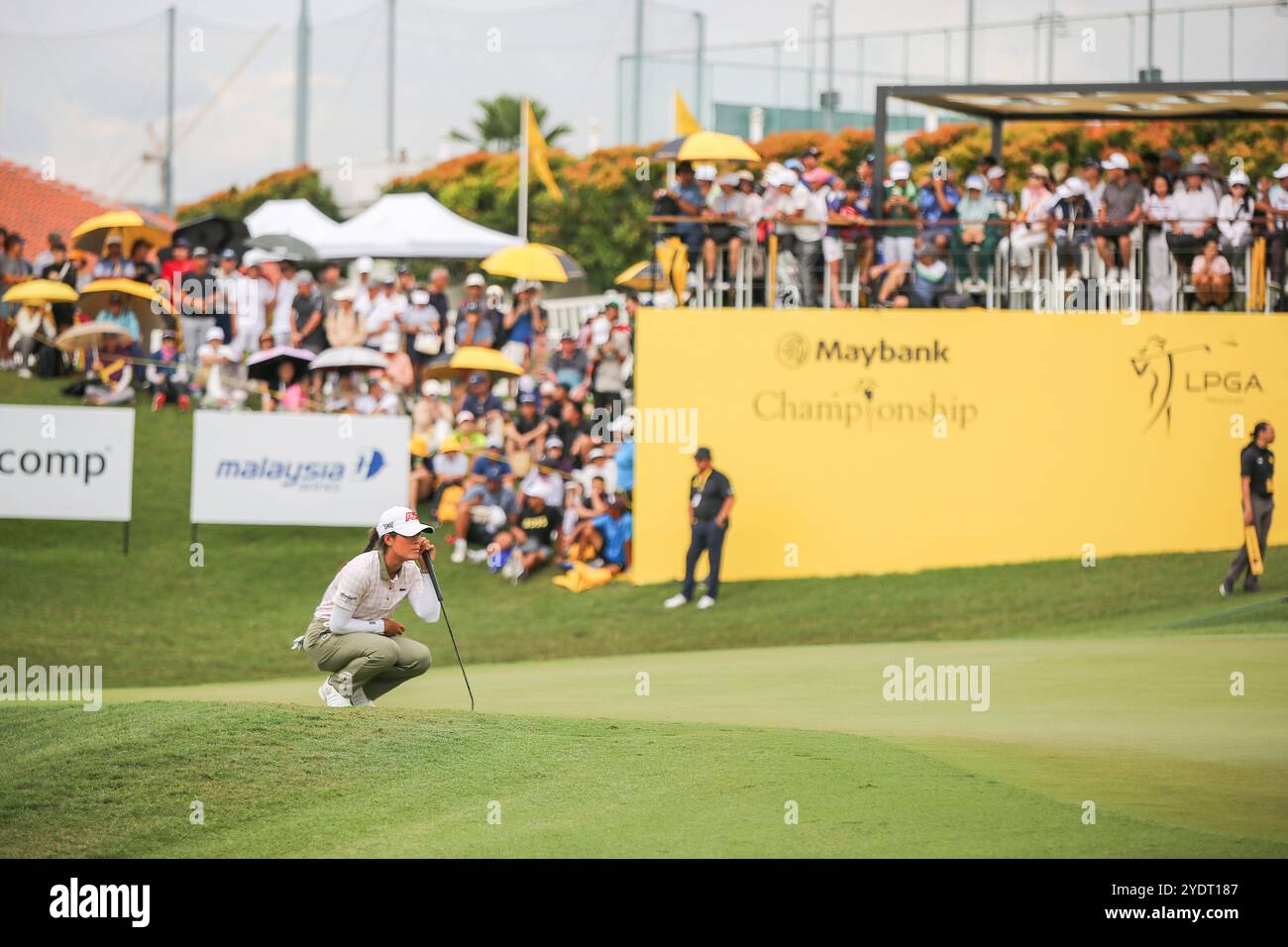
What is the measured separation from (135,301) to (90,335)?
3.22 ft

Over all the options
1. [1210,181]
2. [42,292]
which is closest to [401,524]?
[1210,181]

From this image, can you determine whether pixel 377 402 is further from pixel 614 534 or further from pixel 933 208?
pixel 933 208

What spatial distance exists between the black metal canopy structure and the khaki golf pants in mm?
13556

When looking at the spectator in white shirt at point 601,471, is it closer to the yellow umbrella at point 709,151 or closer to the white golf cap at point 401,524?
the yellow umbrella at point 709,151

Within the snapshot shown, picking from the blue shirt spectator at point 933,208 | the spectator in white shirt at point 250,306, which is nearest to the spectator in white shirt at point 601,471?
the blue shirt spectator at point 933,208

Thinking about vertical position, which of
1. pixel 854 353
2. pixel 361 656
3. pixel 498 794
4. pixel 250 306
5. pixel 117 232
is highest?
pixel 117 232

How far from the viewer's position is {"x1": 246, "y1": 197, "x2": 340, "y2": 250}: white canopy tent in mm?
35500

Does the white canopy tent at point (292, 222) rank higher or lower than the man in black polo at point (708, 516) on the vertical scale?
higher

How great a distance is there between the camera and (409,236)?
34.0 meters

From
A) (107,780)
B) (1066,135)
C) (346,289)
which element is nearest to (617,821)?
(107,780)

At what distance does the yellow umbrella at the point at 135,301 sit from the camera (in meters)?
27.5

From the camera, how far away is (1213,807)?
27.3 ft

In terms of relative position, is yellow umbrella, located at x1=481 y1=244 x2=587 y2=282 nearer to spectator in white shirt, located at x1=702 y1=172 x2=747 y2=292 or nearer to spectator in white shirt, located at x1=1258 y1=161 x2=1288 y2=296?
spectator in white shirt, located at x1=702 y1=172 x2=747 y2=292

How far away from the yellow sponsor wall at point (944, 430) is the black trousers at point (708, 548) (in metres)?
1.27
